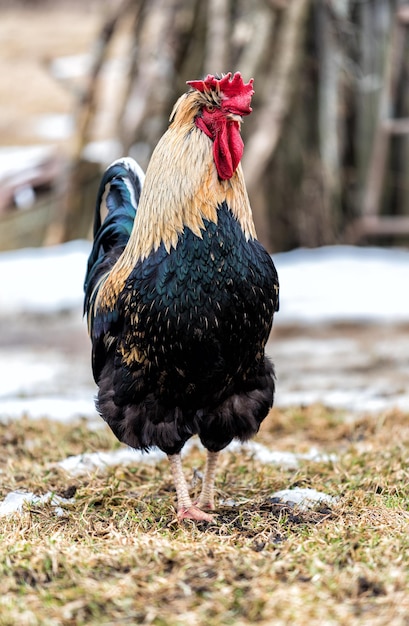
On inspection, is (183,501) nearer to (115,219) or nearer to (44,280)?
(115,219)

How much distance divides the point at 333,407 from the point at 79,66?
18567 millimetres

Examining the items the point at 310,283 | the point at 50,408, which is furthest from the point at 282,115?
the point at 50,408

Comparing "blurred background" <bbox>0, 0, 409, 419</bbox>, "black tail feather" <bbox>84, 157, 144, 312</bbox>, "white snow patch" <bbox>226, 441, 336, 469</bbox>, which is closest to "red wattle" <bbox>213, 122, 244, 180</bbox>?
"black tail feather" <bbox>84, 157, 144, 312</bbox>

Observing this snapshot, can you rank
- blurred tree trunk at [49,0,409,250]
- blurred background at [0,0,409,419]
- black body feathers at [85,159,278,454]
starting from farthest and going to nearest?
1. blurred tree trunk at [49,0,409,250]
2. blurred background at [0,0,409,419]
3. black body feathers at [85,159,278,454]

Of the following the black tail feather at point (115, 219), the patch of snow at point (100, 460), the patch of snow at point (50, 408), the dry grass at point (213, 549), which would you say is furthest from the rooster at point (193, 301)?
the patch of snow at point (50, 408)

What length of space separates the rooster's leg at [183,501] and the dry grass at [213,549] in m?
0.06

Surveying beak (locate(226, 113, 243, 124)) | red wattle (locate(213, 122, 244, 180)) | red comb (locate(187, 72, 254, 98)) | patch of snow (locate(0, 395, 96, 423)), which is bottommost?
patch of snow (locate(0, 395, 96, 423))

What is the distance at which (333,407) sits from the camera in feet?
19.8

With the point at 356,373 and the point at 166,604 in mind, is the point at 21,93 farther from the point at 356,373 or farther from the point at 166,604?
the point at 166,604

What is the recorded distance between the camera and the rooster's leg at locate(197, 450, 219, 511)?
13.1ft

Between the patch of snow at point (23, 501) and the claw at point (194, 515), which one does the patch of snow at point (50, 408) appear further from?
the claw at point (194, 515)

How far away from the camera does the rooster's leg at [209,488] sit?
3.98 m

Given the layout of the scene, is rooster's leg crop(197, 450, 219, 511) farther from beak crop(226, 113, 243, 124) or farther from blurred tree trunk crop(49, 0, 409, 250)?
blurred tree trunk crop(49, 0, 409, 250)

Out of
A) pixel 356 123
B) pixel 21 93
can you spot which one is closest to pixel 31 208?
pixel 356 123
